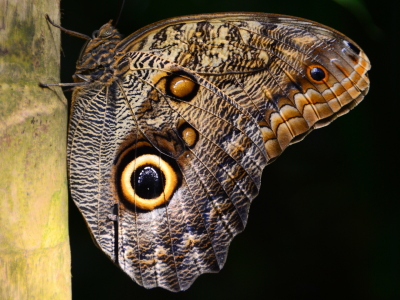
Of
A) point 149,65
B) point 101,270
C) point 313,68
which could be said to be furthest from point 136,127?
point 101,270

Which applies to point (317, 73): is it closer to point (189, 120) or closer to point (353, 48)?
point (353, 48)

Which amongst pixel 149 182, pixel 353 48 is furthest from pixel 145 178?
pixel 353 48

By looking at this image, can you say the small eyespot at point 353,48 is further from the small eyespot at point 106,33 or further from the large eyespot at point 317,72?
the small eyespot at point 106,33

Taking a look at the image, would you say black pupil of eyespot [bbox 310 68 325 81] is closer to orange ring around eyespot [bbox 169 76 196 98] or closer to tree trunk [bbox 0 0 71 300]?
orange ring around eyespot [bbox 169 76 196 98]

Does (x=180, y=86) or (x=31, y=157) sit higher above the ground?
(x=180, y=86)

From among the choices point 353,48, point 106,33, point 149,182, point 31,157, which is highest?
point 106,33

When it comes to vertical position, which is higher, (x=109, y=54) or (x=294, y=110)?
(x=109, y=54)

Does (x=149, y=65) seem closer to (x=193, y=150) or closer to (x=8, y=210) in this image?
(x=193, y=150)
